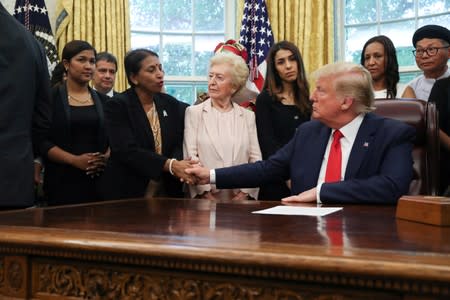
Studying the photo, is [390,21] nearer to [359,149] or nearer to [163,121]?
[163,121]

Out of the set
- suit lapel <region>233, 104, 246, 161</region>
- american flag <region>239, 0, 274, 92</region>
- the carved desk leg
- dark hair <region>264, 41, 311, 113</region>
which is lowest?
the carved desk leg

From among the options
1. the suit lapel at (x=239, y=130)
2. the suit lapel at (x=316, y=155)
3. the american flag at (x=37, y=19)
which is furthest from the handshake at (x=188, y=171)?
the american flag at (x=37, y=19)

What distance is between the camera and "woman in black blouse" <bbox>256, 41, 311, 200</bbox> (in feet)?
10.4

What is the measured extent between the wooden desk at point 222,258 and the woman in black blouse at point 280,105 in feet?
5.37

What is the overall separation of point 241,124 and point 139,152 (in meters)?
0.62

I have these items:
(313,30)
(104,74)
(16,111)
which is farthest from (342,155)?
(313,30)

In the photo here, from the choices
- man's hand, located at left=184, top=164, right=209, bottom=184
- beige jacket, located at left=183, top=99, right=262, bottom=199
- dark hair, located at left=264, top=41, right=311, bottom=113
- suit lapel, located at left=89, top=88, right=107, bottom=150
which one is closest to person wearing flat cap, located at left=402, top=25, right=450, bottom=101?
dark hair, located at left=264, top=41, right=311, bottom=113

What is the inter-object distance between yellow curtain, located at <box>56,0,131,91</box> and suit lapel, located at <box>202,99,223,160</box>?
2838 millimetres

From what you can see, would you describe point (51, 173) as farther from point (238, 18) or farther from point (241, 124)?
point (238, 18)

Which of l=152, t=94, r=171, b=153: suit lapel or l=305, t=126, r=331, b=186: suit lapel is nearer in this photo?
l=305, t=126, r=331, b=186: suit lapel

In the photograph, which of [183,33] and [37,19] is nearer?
[37,19]

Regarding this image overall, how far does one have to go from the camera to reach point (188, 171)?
8.81ft

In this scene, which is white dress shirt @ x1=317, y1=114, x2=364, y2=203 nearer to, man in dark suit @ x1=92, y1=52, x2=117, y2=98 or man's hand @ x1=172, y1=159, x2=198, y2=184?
man's hand @ x1=172, y1=159, x2=198, y2=184

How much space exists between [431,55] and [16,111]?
2.55 m
